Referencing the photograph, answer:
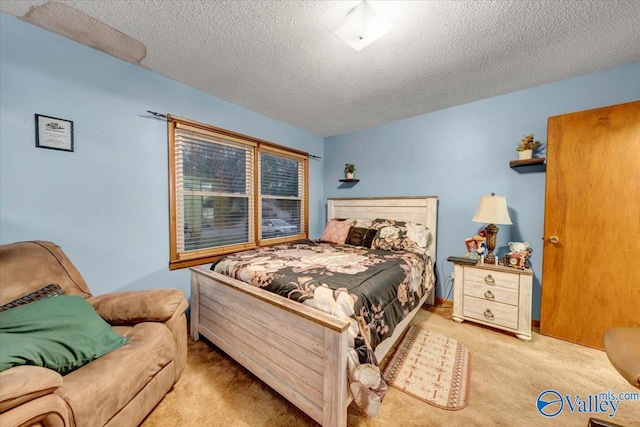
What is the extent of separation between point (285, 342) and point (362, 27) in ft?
6.69

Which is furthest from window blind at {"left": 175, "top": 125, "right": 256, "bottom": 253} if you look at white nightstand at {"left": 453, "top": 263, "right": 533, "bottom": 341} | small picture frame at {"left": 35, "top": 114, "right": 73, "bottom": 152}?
white nightstand at {"left": 453, "top": 263, "right": 533, "bottom": 341}

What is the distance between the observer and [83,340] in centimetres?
115

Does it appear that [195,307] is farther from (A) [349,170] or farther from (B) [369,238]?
(A) [349,170]

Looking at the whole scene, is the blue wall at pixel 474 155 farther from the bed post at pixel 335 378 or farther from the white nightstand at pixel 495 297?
the bed post at pixel 335 378

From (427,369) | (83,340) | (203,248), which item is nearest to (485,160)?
(427,369)

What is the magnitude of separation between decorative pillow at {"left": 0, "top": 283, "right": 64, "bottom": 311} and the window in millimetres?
905

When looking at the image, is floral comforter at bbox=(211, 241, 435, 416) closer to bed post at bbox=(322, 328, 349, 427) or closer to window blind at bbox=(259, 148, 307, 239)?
bed post at bbox=(322, 328, 349, 427)

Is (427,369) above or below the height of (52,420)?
below

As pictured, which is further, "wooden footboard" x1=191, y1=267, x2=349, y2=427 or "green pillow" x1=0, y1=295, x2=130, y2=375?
"wooden footboard" x1=191, y1=267, x2=349, y2=427

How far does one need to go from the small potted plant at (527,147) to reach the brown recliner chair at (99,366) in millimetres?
3334

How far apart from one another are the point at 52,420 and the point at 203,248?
1825 millimetres

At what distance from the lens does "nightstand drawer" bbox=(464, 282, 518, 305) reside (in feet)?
7.14

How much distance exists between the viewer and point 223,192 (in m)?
2.78

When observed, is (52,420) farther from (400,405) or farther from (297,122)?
(297,122)
